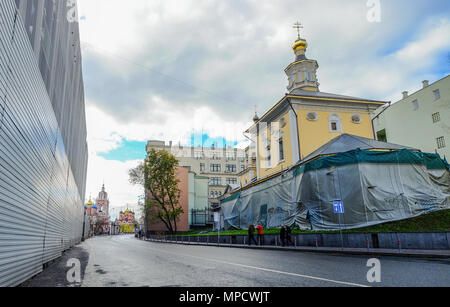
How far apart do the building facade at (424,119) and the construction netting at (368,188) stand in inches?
798

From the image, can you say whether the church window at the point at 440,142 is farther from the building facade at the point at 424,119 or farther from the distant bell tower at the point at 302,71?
the distant bell tower at the point at 302,71

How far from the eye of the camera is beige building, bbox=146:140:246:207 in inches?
3191

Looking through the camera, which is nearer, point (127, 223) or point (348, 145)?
point (348, 145)

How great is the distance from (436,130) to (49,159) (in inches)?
1891

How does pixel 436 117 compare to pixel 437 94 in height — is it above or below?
below

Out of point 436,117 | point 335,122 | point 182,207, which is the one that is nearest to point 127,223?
point 182,207

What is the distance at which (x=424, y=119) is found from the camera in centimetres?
4588

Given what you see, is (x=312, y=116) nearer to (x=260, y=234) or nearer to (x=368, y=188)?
(x=368, y=188)

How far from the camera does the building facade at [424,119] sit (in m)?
42.5

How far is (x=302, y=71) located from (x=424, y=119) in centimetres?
1932
